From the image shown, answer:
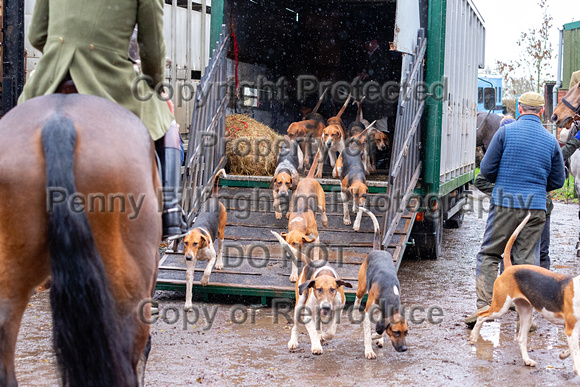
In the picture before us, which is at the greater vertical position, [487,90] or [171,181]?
[487,90]

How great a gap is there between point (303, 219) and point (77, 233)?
5.00 m

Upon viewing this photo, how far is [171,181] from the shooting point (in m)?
3.31

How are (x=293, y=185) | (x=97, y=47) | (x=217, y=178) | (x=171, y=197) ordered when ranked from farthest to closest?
(x=217, y=178)
(x=293, y=185)
(x=171, y=197)
(x=97, y=47)

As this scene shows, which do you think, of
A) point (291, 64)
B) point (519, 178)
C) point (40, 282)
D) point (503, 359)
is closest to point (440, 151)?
point (519, 178)

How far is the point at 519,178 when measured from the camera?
245 inches

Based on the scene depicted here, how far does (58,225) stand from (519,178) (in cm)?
479

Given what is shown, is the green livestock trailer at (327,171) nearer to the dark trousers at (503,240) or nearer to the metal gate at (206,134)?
the metal gate at (206,134)

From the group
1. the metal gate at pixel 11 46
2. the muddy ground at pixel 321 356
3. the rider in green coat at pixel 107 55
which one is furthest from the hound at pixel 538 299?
the metal gate at pixel 11 46

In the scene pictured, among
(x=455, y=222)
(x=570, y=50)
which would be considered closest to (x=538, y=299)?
(x=455, y=222)

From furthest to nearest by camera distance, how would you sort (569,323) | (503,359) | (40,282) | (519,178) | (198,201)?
(198,201)
(519,178)
(503,359)
(569,323)
(40,282)

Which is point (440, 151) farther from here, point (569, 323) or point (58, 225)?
point (58, 225)

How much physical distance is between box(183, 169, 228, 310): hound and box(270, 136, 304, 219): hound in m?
0.74

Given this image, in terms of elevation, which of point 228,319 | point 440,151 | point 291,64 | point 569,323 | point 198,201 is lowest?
point 228,319

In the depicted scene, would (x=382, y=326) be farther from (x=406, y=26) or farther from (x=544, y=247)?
(x=406, y=26)
